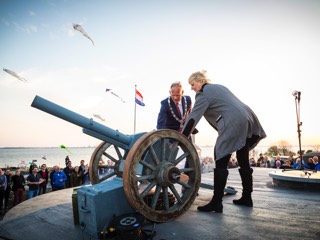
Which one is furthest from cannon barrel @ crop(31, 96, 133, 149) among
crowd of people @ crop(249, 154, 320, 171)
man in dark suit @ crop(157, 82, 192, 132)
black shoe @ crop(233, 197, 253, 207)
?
crowd of people @ crop(249, 154, 320, 171)

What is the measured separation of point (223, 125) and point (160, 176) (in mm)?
1101

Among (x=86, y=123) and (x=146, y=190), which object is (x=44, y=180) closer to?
(x=86, y=123)

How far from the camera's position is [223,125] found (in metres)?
2.93

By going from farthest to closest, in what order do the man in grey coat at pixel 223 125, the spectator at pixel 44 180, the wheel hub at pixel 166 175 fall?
the spectator at pixel 44 180
the man in grey coat at pixel 223 125
the wheel hub at pixel 166 175

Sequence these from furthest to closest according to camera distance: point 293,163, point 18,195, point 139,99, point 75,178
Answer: point 139,99 < point 293,163 < point 75,178 < point 18,195

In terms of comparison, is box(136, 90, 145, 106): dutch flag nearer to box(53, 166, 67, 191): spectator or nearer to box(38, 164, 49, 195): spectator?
box(53, 166, 67, 191): spectator

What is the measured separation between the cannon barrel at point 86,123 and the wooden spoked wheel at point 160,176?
46 centimetres

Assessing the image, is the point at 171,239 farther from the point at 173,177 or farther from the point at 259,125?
the point at 259,125

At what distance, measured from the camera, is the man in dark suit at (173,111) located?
12.3ft

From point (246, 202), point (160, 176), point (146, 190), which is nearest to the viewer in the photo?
point (146, 190)

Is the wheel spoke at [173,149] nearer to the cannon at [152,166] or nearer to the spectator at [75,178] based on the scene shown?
the cannon at [152,166]

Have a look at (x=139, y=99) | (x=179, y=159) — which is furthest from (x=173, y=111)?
(x=139, y=99)

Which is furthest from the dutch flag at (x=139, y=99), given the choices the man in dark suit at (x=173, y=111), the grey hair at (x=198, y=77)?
the grey hair at (x=198, y=77)

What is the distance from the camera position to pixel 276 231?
85.2 inches
